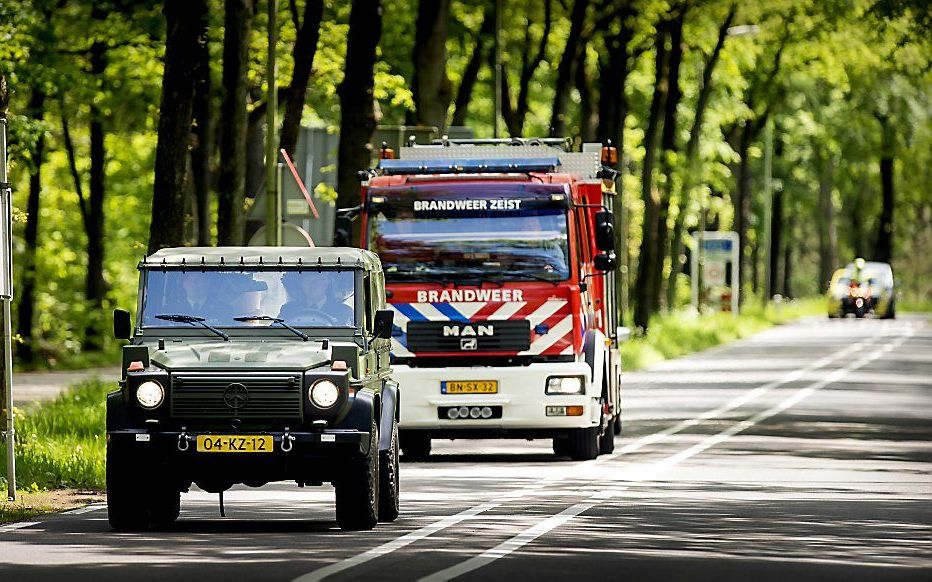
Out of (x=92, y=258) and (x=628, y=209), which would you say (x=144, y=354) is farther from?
(x=628, y=209)

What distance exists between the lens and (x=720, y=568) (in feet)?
45.9

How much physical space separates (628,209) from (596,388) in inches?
2537

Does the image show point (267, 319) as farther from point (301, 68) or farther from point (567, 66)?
point (567, 66)

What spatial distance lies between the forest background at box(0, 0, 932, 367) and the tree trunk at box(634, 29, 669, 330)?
7 cm

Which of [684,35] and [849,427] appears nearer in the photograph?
[849,427]

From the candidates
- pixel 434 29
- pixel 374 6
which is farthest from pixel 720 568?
pixel 434 29

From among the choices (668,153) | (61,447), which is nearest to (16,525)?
(61,447)

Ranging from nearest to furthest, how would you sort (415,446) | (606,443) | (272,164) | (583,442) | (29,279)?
(583,442) → (415,446) → (606,443) → (272,164) → (29,279)

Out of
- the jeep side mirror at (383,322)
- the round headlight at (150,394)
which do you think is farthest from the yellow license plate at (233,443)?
the jeep side mirror at (383,322)

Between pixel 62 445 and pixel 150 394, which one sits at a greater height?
pixel 150 394

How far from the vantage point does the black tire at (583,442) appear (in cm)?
2477

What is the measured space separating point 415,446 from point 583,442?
1864 mm

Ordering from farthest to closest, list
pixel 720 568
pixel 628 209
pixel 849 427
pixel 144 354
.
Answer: pixel 628 209, pixel 849 427, pixel 144 354, pixel 720 568

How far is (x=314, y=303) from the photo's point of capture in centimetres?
1747
